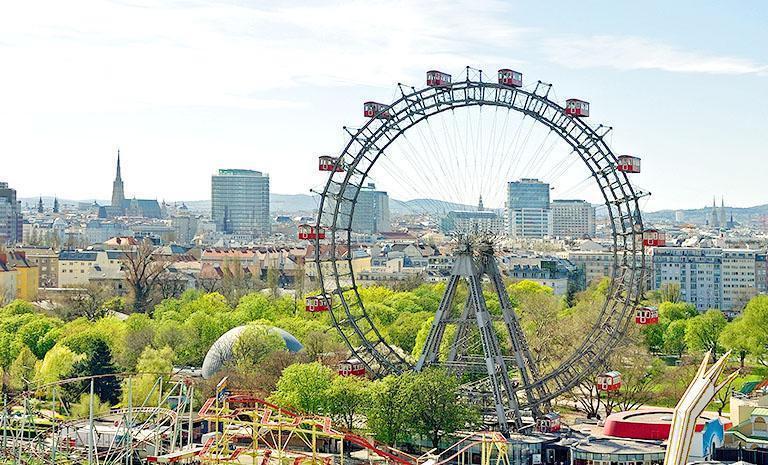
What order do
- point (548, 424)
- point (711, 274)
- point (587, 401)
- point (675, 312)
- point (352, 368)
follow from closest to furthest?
point (548, 424) → point (352, 368) → point (587, 401) → point (675, 312) → point (711, 274)

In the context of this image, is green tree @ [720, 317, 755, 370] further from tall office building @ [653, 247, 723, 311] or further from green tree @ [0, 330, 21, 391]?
tall office building @ [653, 247, 723, 311]

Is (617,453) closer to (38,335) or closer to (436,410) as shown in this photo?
(436,410)

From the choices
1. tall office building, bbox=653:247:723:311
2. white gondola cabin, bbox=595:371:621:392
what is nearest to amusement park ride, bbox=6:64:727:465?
white gondola cabin, bbox=595:371:621:392

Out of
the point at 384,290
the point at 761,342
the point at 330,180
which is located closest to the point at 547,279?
the point at 384,290

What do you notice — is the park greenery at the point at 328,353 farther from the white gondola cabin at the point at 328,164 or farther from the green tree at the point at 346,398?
the white gondola cabin at the point at 328,164

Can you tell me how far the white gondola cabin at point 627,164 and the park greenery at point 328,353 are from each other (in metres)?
10.2

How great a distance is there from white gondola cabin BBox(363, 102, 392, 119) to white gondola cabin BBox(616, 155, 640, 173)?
12.1 metres

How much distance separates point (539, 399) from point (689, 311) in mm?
50906

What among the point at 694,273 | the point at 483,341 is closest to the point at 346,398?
the point at 483,341

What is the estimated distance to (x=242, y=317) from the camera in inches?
3521

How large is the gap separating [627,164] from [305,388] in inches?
763

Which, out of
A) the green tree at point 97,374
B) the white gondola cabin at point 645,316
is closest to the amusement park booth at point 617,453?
the white gondola cabin at point 645,316

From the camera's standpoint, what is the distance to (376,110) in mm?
63250

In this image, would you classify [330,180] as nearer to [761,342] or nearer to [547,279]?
[761,342]
